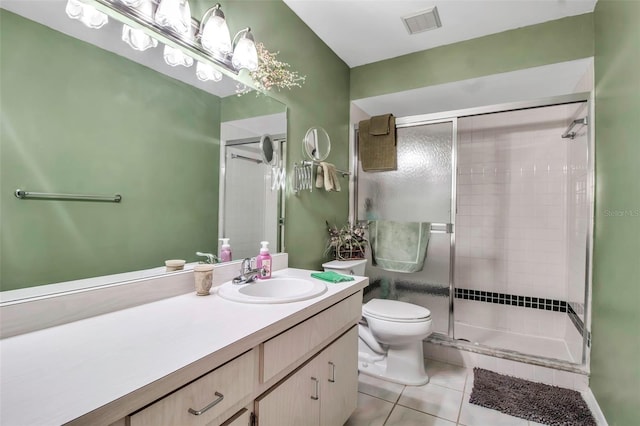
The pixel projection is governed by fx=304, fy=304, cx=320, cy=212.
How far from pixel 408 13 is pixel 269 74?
3.61 feet

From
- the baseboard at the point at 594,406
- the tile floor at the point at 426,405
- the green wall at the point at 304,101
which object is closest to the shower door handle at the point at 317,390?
the tile floor at the point at 426,405

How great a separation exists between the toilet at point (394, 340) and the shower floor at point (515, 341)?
76 cm

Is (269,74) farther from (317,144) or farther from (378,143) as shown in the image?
(378,143)

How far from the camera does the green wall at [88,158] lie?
847mm

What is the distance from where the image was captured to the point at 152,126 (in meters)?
1.18

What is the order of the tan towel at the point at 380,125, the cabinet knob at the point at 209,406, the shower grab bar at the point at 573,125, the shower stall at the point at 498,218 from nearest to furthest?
the cabinet knob at the point at 209,406, the shower grab bar at the point at 573,125, the shower stall at the point at 498,218, the tan towel at the point at 380,125

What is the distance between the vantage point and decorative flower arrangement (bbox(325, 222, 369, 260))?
2469 millimetres

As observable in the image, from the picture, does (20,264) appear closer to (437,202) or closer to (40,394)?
(40,394)

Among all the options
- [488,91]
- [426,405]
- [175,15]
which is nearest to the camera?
[175,15]

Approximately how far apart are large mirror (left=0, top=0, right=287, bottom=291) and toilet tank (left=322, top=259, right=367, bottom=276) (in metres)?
0.99

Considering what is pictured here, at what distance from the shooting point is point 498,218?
9.75ft

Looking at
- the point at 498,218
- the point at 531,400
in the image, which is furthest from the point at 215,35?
the point at 498,218

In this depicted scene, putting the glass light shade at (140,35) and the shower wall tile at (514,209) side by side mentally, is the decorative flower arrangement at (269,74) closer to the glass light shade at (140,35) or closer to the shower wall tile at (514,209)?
the glass light shade at (140,35)

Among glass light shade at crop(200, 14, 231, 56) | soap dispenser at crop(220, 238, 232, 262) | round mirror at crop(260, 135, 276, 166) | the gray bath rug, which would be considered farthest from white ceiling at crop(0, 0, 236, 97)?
the gray bath rug
